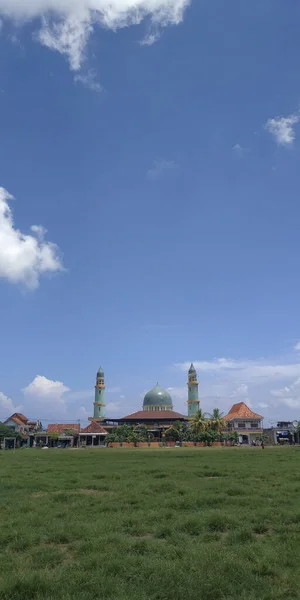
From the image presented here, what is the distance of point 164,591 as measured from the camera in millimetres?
7152

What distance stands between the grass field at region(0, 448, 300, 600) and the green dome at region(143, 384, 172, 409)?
137546mm

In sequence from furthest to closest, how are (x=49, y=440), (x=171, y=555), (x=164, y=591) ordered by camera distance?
(x=49, y=440), (x=171, y=555), (x=164, y=591)

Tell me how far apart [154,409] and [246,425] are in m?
31.8

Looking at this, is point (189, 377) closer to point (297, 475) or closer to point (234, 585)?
point (297, 475)

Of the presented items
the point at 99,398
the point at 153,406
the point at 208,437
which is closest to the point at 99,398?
the point at 99,398

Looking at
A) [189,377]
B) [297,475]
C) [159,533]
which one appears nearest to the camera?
[159,533]

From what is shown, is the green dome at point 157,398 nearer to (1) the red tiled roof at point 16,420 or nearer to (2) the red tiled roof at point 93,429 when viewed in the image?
(2) the red tiled roof at point 93,429

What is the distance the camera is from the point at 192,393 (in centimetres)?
15438

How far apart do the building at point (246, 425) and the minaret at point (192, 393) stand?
51.7 ft

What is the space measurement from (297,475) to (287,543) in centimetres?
1369

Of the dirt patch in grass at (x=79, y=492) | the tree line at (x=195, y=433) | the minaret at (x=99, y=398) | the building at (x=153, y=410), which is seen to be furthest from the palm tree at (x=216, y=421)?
the dirt patch in grass at (x=79, y=492)

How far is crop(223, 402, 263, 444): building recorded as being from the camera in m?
130

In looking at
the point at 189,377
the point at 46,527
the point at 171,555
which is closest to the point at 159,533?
the point at 171,555

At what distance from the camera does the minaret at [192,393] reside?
151125 millimetres
